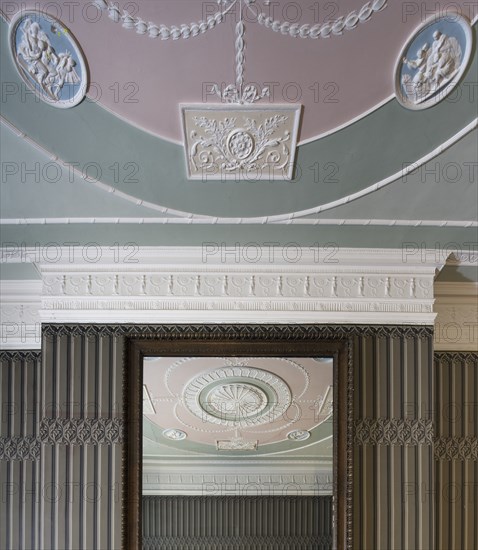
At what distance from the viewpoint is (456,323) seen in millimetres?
5352

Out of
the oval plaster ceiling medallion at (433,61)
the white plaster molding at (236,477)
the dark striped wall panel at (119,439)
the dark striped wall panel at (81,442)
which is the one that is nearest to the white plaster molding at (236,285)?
the dark striped wall panel at (119,439)

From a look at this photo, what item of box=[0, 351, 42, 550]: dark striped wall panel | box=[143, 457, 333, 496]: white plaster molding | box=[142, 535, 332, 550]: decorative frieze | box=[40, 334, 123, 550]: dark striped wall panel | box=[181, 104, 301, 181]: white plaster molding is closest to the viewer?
box=[181, 104, 301, 181]: white plaster molding

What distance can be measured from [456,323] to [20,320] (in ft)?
10.9

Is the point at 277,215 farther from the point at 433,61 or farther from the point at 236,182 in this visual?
the point at 433,61

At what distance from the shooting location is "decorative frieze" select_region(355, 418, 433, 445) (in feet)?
15.6

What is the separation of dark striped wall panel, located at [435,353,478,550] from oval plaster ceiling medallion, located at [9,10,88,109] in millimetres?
3356

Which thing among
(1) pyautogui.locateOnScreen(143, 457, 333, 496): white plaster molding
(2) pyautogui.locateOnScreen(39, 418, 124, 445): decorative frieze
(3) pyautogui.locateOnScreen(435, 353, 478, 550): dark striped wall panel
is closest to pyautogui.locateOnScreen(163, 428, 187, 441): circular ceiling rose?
(1) pyautogui.locateOnScreen(143, 457, 333, 496): white plaster molding

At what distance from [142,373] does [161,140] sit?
5.50ft

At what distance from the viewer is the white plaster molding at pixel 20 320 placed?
5230 millimetres

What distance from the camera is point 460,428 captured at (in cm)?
533

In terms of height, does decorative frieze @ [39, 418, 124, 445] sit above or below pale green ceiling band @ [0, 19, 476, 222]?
below

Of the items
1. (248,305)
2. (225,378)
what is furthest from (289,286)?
(225,378)

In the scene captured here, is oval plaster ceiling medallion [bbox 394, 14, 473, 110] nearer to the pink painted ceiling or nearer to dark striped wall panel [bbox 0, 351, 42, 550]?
the pink painted ceiling

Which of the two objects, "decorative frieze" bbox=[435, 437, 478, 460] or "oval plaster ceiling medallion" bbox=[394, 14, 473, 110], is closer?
"oval plaster ceiling medallion" bbox=[394, 14, 473, 110]
